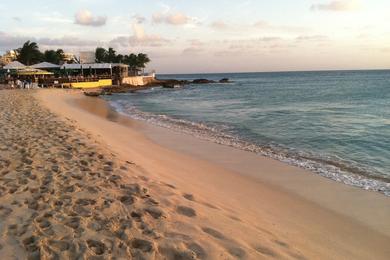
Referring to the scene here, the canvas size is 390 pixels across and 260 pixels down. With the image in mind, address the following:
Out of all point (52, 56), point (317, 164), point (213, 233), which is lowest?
point (317, 164)

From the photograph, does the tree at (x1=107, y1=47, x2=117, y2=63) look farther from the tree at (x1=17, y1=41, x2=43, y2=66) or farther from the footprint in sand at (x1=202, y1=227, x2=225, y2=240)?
the footprint in sand at (x1=202, y1=227, x2=225, y2=240)

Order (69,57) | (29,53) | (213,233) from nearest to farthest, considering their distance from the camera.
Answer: (213,233) < (29,53) < (69,57)

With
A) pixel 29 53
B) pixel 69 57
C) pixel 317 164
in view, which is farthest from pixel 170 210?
pixel 69 57

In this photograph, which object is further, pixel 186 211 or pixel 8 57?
pixel 8 57

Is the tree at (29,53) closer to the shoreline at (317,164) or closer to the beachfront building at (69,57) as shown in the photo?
the beachfront building at (69,57)

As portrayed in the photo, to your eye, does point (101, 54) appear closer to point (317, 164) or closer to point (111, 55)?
point (111, 55)

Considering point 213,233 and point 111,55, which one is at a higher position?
point 111,55

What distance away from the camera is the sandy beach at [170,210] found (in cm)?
420

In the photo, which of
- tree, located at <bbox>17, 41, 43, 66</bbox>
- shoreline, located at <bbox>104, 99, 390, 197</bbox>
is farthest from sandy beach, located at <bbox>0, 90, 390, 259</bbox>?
tree, located at <bbox>17, 41, 43, 66</bbox>

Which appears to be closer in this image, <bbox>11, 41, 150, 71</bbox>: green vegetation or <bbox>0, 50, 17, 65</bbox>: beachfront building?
<bbox>11, 41, 150, 71</bbox>: green vegetation

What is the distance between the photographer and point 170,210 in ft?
17.5

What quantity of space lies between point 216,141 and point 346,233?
8675 mm

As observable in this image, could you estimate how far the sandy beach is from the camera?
420 centimetres

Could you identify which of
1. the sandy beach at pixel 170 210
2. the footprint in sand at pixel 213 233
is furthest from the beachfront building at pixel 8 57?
the footprint in sand at pixel 213 233
